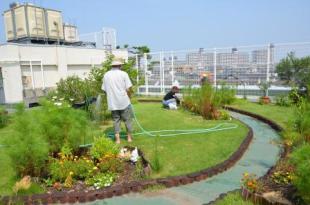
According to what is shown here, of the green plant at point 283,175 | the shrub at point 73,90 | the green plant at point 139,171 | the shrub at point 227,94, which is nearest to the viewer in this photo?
the green plant at point 283,175

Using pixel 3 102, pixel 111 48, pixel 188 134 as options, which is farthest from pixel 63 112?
pixel 111 48

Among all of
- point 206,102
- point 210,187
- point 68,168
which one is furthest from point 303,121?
point 68,168

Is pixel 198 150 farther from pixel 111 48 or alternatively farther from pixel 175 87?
pixel 111 48

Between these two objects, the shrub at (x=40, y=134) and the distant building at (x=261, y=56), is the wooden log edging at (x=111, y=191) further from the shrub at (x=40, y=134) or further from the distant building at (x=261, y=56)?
the distant building at (x=261, y=56)

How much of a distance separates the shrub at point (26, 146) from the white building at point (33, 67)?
7.54 metres

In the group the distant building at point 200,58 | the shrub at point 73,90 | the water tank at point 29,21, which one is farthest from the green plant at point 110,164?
the water tank at point 29,21

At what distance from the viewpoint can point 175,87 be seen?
9727 mm

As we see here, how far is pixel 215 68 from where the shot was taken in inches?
476

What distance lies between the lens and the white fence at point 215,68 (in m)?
10.6

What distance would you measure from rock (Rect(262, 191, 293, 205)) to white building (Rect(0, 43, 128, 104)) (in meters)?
9.19

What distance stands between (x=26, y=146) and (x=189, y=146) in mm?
2816

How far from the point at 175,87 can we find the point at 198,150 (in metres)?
5.18

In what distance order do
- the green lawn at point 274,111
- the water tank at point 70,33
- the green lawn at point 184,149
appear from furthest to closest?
1. the water tank at point 70,33
2. the green lawn at point 274,111
3. the green lawn at point 184,149

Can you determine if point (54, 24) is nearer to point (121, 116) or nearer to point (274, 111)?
point (121, 116)
